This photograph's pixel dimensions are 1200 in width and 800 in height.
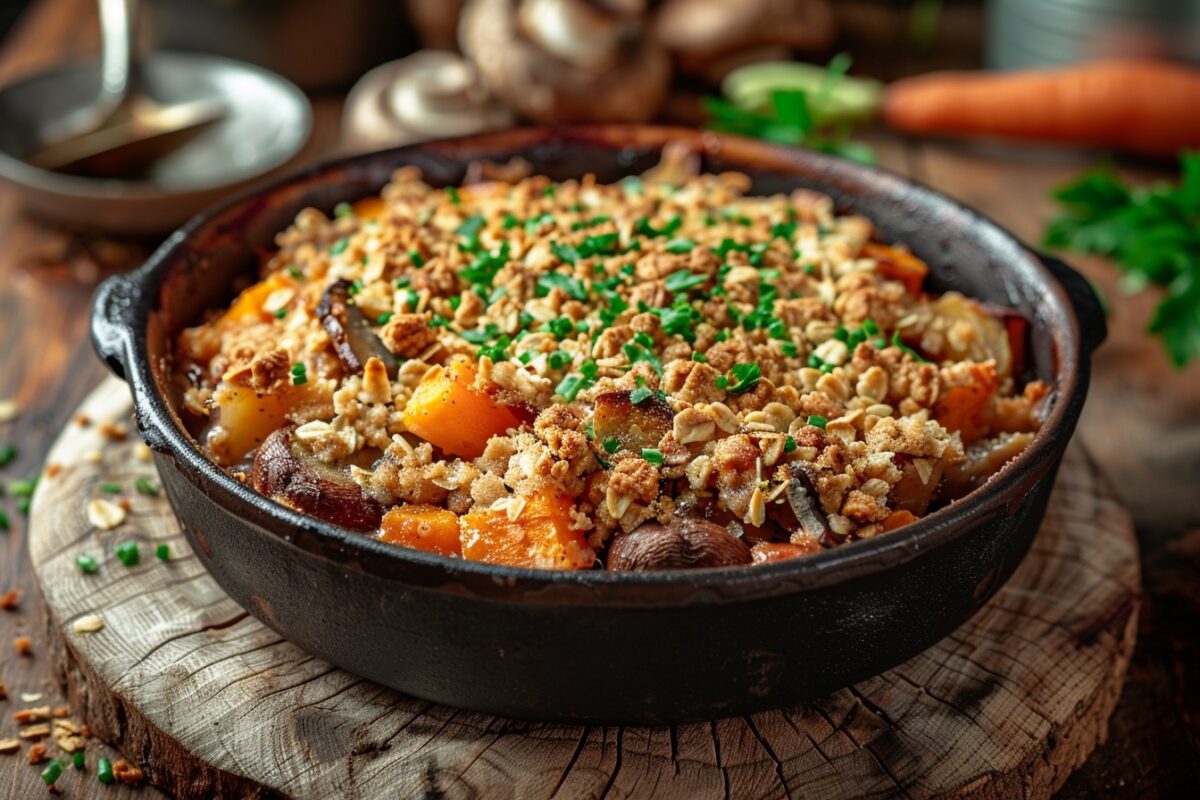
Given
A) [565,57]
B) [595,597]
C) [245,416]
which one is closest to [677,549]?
[595,597]

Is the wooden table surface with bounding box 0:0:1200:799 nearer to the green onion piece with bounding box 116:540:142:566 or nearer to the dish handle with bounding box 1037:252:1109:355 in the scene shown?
the green onion piece with bounding box 116:540:142:566

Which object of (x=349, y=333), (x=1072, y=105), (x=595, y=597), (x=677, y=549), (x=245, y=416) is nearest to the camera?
(x=595, y=597)

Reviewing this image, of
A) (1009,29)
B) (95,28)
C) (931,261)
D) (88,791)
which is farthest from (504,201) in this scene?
(95,28)

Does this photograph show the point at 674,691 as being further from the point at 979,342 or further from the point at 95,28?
the point at 95,28

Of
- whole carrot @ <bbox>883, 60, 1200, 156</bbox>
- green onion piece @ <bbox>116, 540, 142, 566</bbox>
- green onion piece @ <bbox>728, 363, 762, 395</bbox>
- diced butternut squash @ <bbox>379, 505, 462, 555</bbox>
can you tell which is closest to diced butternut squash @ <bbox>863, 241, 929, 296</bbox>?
green onion piece @ <bbox>728, 363, 762, 395</bbox>

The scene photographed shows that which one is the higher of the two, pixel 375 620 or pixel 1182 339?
pixel 375 620

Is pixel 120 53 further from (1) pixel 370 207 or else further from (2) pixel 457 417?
(2) pixel 457 417
